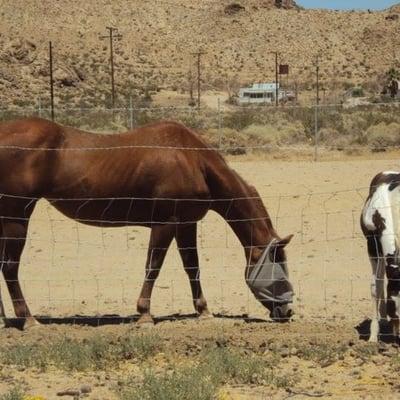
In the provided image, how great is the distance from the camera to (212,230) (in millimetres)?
13125

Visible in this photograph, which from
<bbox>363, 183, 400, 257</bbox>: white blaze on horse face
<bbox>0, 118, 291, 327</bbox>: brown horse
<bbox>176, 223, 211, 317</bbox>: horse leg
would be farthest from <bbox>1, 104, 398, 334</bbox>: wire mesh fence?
<bbox>363, 183, 400, 257</bbox>: white blaze on horse face

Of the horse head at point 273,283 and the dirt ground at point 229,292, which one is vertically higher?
the horse head at point 273,283

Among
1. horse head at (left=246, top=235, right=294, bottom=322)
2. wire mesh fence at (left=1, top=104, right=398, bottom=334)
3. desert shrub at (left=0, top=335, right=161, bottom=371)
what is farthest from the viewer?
wire mesh fence at (left=1, top=104, right=398, bottom=334)

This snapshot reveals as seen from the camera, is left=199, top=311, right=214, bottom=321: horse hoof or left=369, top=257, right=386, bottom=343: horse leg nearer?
left=369, top=257, right=386, bottom=343: horse leg

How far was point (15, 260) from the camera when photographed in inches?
329

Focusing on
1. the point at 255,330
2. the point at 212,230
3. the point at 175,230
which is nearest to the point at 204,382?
the point at 255,330

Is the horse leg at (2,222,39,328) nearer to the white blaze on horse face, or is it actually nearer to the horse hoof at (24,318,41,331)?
the horse hoof at (24,318,41,331)

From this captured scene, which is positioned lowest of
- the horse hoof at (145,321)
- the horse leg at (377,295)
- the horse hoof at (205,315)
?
the horse hoof at (205,315)

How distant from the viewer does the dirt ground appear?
640 centimetres

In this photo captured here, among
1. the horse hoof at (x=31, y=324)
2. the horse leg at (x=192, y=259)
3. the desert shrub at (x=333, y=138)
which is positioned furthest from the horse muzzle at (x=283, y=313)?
the desert shrub at (x=333, y=138)

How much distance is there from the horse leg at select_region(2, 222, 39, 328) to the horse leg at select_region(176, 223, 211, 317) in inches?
62.6

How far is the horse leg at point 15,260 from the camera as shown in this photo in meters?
8.26

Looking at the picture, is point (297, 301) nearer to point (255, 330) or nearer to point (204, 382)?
point (255, 330)

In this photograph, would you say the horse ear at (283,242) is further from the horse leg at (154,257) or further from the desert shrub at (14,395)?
the desert shrub at (14,395)
